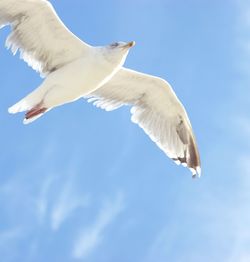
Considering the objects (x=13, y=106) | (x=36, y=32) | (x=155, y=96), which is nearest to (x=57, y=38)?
(x=36, y=32)

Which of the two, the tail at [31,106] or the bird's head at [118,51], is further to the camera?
the tail at [31,106]

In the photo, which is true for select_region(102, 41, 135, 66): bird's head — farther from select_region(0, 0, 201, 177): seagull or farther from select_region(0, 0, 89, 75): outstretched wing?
select_region(0, 0, 89, 75): outstretched wing

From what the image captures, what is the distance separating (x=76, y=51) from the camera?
7941mm

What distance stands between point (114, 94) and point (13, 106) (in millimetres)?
1460

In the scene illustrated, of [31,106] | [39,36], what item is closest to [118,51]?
[39,36]

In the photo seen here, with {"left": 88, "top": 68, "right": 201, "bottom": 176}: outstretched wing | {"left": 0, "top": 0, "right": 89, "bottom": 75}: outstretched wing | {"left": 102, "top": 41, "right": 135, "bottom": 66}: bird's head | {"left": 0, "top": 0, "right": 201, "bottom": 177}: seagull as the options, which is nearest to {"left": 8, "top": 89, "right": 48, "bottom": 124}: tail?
{"left": 0, "top": 0, "right": 201, "bottom": 177}: seagull

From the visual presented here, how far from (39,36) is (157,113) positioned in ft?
5.62

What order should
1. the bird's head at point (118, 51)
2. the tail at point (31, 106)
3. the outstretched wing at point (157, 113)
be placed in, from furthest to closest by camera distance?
the outstretched wing at point (157, 113), the tail at point (31, 106), the bird's head at point (118, 51)

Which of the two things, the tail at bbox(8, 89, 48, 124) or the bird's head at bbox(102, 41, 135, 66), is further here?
the tail at bbox(8, 89, 48, 124)

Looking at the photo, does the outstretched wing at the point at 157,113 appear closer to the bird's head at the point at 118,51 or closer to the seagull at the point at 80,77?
the seagull at the point at 80,77

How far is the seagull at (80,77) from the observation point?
7648 millimetres

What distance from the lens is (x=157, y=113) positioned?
8930 mm

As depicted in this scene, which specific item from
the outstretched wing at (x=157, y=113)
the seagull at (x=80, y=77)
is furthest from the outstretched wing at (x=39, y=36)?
the outstretched wing at (x=157, y=113)

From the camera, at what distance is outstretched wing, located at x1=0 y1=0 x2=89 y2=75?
7.64 metres
